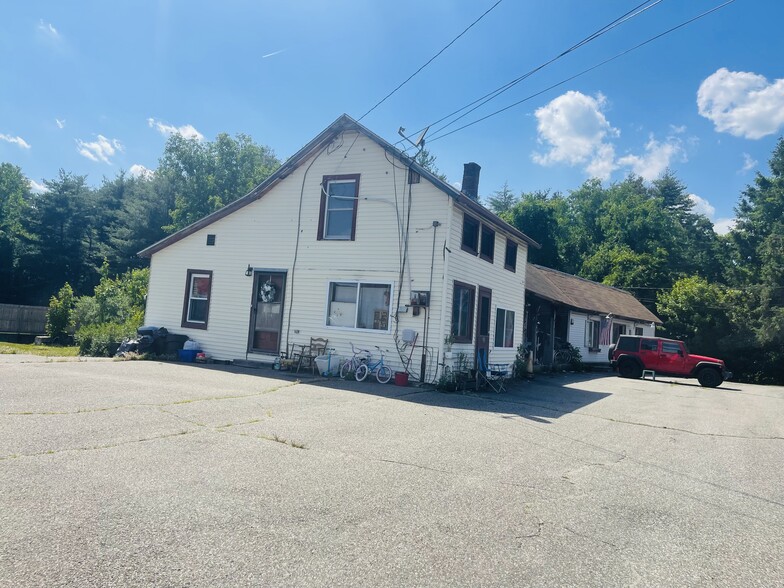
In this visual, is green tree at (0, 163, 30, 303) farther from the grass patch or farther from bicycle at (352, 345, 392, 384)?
bicycle at (352, 345, 392, 384)

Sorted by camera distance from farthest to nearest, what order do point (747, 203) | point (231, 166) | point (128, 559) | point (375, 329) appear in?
point (231, 166) < point (747, 203) < point (375, 329) < point (128, 559)

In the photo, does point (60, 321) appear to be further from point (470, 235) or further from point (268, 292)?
point (470, 235)

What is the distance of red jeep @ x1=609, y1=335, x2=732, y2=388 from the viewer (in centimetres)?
2106

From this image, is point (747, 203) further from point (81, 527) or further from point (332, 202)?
point (81, 527)

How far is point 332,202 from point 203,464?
11.0m

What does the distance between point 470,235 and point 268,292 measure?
6.19 meters

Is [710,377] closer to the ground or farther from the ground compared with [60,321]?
closer to the ground

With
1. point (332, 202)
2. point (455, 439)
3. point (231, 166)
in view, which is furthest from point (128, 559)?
point (231, 166)

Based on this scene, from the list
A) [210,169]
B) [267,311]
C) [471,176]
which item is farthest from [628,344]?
[210,169]

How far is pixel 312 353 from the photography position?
583 inches

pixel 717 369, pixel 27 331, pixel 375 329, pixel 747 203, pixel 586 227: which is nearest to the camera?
pixel 375 329

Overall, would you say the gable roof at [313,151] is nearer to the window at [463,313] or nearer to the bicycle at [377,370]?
the window at [463,313]

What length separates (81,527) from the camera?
3691mm

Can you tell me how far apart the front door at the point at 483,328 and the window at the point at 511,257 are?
2014 millimetres
